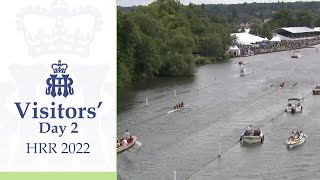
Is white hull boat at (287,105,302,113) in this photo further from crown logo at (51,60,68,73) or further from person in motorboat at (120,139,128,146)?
crown logo at (51,60,68,73)

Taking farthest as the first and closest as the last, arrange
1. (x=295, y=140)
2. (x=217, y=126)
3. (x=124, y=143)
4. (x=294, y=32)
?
(x=294, y=32)
(x=217, y=126)
(x=295, y=140)
(x=124, y=143)

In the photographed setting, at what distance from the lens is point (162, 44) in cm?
5603

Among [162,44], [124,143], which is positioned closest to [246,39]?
[162,44]

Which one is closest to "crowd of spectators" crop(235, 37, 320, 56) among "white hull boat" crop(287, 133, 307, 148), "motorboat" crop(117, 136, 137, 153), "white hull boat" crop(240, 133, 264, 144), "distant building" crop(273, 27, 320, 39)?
"distant building" crop(273, 27, 320, 39)

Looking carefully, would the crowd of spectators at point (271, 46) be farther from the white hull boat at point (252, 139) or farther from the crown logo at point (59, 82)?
the crown logo at point (59, 82)

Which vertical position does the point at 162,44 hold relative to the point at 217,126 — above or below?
above

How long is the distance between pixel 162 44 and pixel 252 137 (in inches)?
1227

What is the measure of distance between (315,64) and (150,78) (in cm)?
2060

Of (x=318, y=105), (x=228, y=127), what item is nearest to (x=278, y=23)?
(x=318, y=105)

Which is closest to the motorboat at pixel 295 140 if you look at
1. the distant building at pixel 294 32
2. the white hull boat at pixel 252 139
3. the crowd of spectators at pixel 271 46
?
the white hull boat at pixel 252 139

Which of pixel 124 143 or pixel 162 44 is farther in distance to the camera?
pixel 162 44

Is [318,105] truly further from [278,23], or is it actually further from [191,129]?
[278,23]

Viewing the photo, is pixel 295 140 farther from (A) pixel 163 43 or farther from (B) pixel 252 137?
(A) pixel 163 43

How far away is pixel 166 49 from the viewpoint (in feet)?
→ 185
